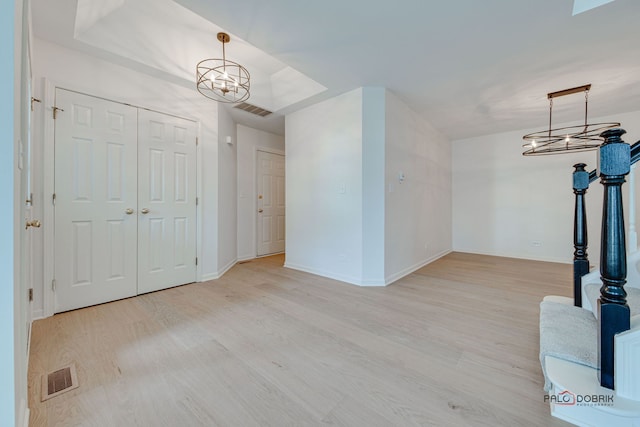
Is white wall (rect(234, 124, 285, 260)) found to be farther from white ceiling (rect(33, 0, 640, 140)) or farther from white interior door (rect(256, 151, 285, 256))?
white ceiling (rect(33, 0, 640, 140))

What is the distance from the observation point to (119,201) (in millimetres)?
2564

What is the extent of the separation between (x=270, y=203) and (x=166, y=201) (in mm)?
2241

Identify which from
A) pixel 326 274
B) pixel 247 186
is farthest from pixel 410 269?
pixel 247 186

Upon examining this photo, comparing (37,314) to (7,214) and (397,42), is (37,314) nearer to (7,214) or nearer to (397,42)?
(7,214)

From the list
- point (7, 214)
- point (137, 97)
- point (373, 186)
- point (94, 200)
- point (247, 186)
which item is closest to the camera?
point (7, 214)

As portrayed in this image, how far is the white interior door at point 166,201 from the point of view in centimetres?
274

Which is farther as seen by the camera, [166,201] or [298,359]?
[166,201]

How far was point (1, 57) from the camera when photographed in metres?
0.84

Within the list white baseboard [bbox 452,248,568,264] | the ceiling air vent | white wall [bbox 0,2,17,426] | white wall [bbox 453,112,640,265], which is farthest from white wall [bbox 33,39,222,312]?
white baseboard [bbox 452,248,568,264]

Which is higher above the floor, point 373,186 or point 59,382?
point 373,186

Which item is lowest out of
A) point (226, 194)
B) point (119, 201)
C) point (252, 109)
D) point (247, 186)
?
point (119, 201)

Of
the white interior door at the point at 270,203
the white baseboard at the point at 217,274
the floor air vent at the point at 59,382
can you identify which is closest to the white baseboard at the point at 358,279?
the white baseboard at the point at 217,274

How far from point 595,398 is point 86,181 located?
3783mm

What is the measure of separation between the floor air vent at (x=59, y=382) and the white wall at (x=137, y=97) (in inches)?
43.9
